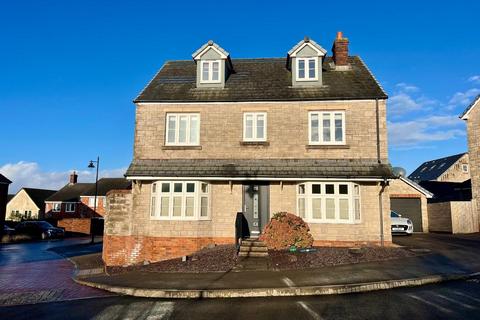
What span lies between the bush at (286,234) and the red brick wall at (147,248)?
6.98 ft

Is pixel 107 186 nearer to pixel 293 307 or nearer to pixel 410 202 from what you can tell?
pixel 410 202

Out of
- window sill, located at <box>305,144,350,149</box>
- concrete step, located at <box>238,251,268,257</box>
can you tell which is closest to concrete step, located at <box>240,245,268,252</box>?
concrete step, located at <box>238,251,268,257</box>

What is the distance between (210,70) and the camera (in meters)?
17.5

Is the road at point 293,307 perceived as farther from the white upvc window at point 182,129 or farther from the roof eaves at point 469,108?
the roof eaves at point 469,108

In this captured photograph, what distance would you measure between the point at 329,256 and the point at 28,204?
216ft

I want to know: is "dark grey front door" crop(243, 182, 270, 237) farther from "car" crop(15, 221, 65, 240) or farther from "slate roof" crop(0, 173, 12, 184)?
A: "slate roof" crop(0, 173, 12, 184)

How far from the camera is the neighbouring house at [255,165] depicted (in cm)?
1480

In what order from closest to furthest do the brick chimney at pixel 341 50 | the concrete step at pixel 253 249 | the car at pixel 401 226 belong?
the concrete step at pixel 253 249, the brick chimney at pixel 341 50, the car at pixel 401 226

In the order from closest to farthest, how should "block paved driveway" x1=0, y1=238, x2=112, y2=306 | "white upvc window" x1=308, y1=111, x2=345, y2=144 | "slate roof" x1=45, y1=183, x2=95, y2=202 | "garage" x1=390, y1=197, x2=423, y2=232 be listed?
1. "block paved driveway" x1=0, y1=238, x2=112, y2=306
2. "white upvc window" x1=308, y1=111, x2=345, y2=144
3. "garage" x1=390, y1=197, x2=423, y2=232
4. "slate roof" x1=45, y1=183, x2=95, y2=202

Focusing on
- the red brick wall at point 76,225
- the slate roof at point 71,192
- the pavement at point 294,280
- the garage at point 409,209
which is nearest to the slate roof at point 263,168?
the pavement at point 294,280

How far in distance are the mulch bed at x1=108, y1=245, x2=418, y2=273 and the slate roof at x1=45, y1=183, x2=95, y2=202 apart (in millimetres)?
44558

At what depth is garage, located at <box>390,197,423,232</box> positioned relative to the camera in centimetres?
2395

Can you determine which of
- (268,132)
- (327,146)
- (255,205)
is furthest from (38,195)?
(327,146)

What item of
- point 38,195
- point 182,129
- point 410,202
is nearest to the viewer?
point 182,129
